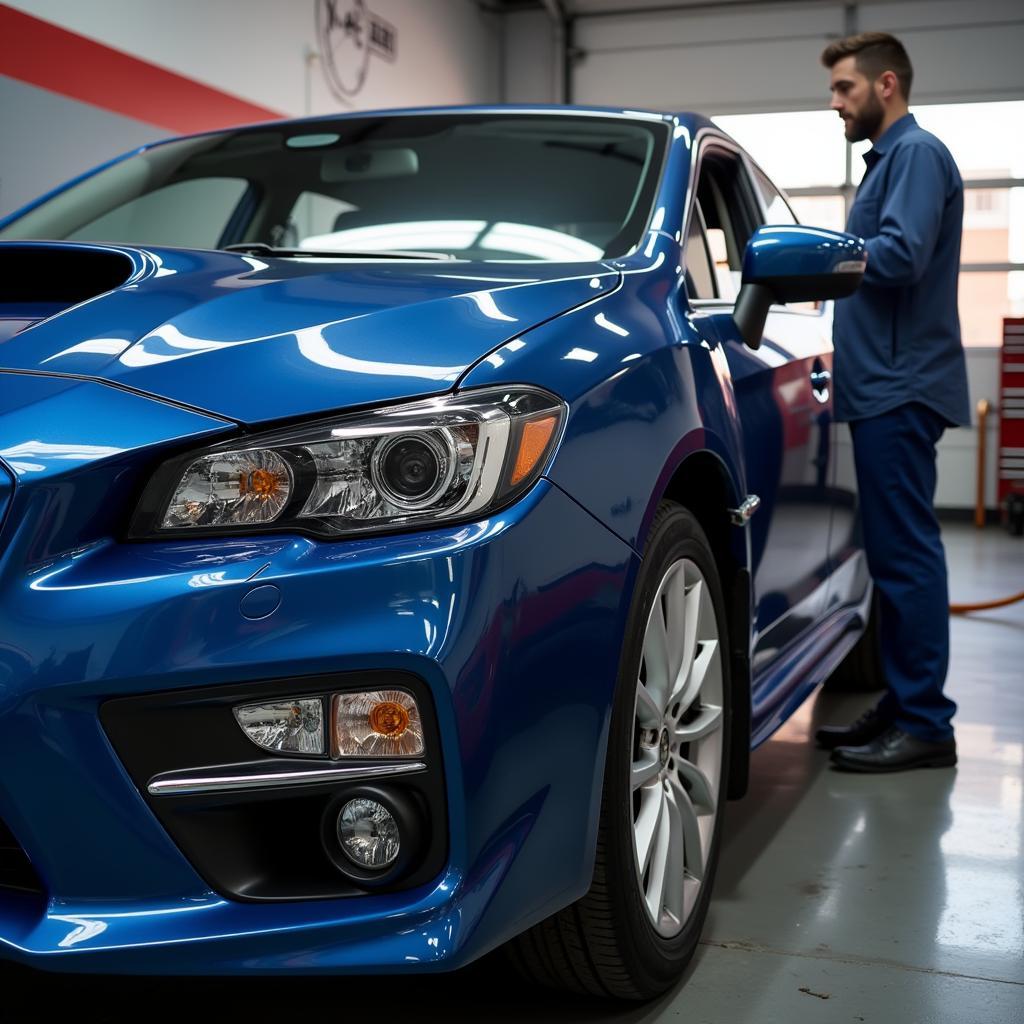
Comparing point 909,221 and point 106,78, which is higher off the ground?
point 106,78

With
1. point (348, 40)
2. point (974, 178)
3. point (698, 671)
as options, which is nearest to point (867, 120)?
point (698, 671)

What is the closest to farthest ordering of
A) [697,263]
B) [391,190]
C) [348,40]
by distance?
[697,263]
[391,190]
[348,40]

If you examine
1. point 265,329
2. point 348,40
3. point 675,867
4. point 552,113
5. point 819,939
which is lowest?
point 819,939

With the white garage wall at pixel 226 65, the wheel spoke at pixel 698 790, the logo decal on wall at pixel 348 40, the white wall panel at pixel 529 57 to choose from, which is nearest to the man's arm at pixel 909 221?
the wheel spoke at pixel 698 790

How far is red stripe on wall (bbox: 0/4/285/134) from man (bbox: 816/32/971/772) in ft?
11.1

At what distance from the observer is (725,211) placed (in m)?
2.58

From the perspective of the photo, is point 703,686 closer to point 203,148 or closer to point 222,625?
point 222,625

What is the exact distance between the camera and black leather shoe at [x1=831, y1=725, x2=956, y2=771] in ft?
9.77

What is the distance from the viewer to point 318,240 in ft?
7.32

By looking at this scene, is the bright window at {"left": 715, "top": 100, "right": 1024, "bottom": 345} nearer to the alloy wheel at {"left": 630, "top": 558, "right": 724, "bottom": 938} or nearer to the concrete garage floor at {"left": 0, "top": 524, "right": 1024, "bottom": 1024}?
the concrete garage floor at {"left": 0, "top": 524, "right": 1024, "bottom": 1024}

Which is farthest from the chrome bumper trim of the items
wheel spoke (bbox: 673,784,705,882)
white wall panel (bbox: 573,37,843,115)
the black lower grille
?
white wall panel (bbox: 573,37,843,115)

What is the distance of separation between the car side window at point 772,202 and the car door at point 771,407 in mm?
20

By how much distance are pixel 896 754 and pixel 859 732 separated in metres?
0.17

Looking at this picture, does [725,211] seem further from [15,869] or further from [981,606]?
[981,606]
